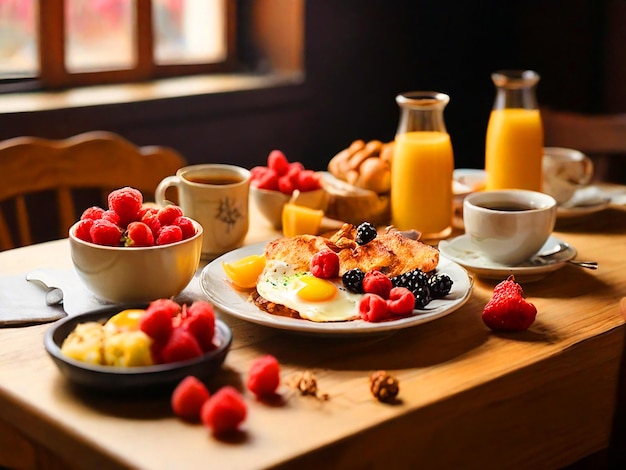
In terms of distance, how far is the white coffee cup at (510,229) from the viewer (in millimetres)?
1476

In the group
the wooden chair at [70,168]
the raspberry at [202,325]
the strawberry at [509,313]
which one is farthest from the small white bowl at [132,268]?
the wooden chair at [70,168]

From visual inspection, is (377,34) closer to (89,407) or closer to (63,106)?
(63,106)

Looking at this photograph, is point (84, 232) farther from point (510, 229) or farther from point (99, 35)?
point (99, 35)

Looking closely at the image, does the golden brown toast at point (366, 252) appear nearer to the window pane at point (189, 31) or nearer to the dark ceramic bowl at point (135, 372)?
the dark ceramic bowl at point (135, 372)

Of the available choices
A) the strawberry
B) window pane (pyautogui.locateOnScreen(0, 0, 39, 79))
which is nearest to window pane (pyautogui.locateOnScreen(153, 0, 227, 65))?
window pane (pyautogui.locateOnScreen(0, 0, 39, 79))

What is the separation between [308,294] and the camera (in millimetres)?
1269

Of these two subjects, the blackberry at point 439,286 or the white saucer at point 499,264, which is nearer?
the blackberry at point 439,286

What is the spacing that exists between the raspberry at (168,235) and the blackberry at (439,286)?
0.37 metres

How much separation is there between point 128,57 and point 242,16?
47 centimetres

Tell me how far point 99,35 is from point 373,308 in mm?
1992

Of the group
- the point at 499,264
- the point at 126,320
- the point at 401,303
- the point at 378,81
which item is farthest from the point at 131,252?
the point at 378,81

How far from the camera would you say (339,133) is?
334 cm

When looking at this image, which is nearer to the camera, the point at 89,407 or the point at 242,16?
the point at 89,407

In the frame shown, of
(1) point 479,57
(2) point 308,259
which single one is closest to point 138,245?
(2) point 308,259
